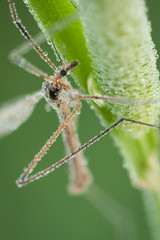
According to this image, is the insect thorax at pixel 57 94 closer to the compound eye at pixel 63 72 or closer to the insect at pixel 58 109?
the insect at pixel 58 109

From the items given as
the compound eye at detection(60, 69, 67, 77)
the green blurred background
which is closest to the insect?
the compound eye at detection(60, 69, 67, 77)

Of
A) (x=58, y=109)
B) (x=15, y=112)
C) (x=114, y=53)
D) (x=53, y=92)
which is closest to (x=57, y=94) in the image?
(x=53, y=92)

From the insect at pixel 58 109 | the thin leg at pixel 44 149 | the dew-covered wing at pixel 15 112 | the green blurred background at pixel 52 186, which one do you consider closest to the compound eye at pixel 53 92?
the insect at pixel 58 109

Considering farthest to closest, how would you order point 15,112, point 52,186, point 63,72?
1. point 52,186
2. point 15,112
3. point 63,72

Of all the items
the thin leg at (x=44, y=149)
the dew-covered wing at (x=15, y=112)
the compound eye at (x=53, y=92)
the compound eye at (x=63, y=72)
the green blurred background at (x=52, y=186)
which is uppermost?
the compound eye at (x=63, y=72)

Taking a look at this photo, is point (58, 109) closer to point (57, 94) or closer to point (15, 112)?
point (57, 94)

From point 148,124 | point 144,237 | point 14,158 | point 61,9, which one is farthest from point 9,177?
point 61,9
